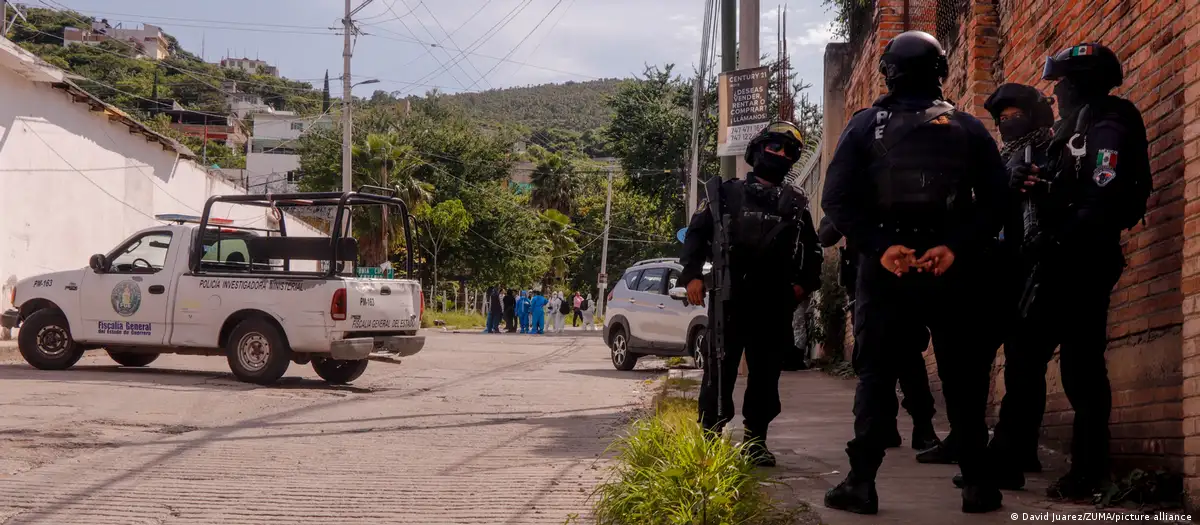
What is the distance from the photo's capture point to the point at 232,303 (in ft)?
38.8

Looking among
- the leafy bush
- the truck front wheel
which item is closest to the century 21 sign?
the leafy bush

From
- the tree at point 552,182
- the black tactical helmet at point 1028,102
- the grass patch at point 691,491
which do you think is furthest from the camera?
the tree at point 552,182

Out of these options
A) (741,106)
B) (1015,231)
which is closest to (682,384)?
(741,106)

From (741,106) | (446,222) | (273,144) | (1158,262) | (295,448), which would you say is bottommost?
(295,448)

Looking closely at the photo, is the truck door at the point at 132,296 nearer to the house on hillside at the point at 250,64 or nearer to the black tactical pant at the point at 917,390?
the black tactical pant at the point at 917,390

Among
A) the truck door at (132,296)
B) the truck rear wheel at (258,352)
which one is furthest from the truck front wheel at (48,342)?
the truck rear wheel at (258,352)

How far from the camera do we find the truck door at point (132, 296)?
12148mm

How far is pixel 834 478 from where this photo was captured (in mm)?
5168

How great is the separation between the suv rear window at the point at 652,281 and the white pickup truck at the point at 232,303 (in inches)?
161

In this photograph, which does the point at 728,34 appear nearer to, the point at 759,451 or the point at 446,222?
the point at 759,451

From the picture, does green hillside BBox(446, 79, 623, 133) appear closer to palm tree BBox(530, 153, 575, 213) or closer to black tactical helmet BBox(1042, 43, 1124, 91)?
palm tree BBox(530, 153, 575, 213)

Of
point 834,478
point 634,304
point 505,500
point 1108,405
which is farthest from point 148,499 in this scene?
point 634,304

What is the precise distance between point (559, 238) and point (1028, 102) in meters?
59.1

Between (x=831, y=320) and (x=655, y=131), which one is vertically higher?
(x=655, y=131)
